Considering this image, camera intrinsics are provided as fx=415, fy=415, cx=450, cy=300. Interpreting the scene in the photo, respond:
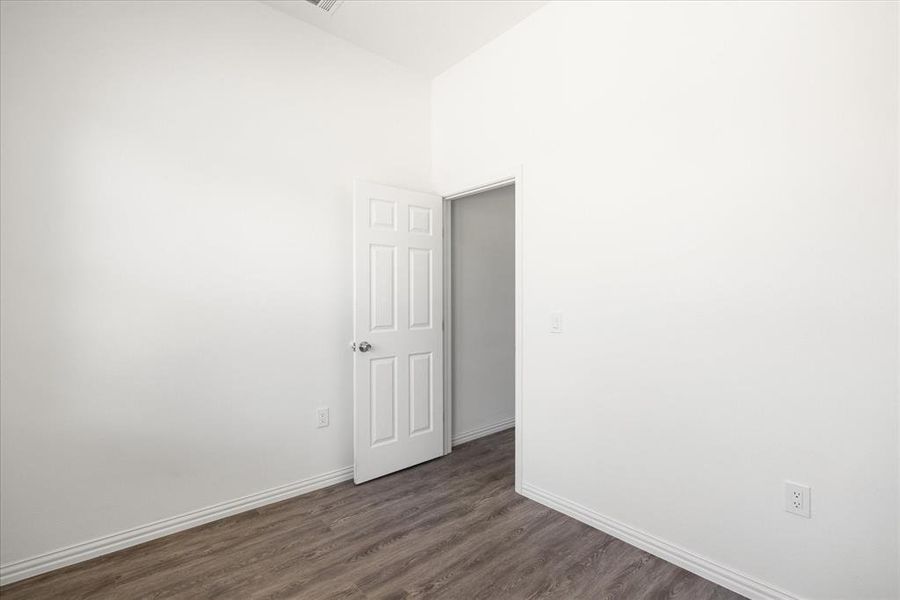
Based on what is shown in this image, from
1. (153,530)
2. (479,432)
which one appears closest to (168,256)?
(153,530)

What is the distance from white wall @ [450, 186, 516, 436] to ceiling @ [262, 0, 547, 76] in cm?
111

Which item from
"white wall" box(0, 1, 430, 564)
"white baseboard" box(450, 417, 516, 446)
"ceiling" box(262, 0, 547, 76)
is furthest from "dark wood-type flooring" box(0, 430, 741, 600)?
"ceiling" box(262, 0, 547, 76)

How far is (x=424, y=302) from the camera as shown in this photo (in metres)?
3.10

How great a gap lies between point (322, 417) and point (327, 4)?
8.46 feet

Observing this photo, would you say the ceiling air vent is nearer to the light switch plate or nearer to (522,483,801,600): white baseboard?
the light switch plate

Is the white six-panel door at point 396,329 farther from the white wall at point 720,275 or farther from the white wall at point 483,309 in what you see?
the white wall at point 720,275

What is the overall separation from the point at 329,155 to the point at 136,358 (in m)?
1.65

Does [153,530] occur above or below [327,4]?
below

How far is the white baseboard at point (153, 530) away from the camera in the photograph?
186 cm

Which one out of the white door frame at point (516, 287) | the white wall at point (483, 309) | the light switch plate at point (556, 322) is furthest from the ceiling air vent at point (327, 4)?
the light switch plate at point (556, 322)

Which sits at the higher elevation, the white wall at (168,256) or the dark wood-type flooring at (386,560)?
the white wall at (168,256)

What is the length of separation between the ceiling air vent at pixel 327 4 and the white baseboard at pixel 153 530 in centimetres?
295

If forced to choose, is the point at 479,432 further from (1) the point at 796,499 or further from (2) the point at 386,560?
(1) the point at 796,499

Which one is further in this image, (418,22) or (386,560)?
(418,22)
